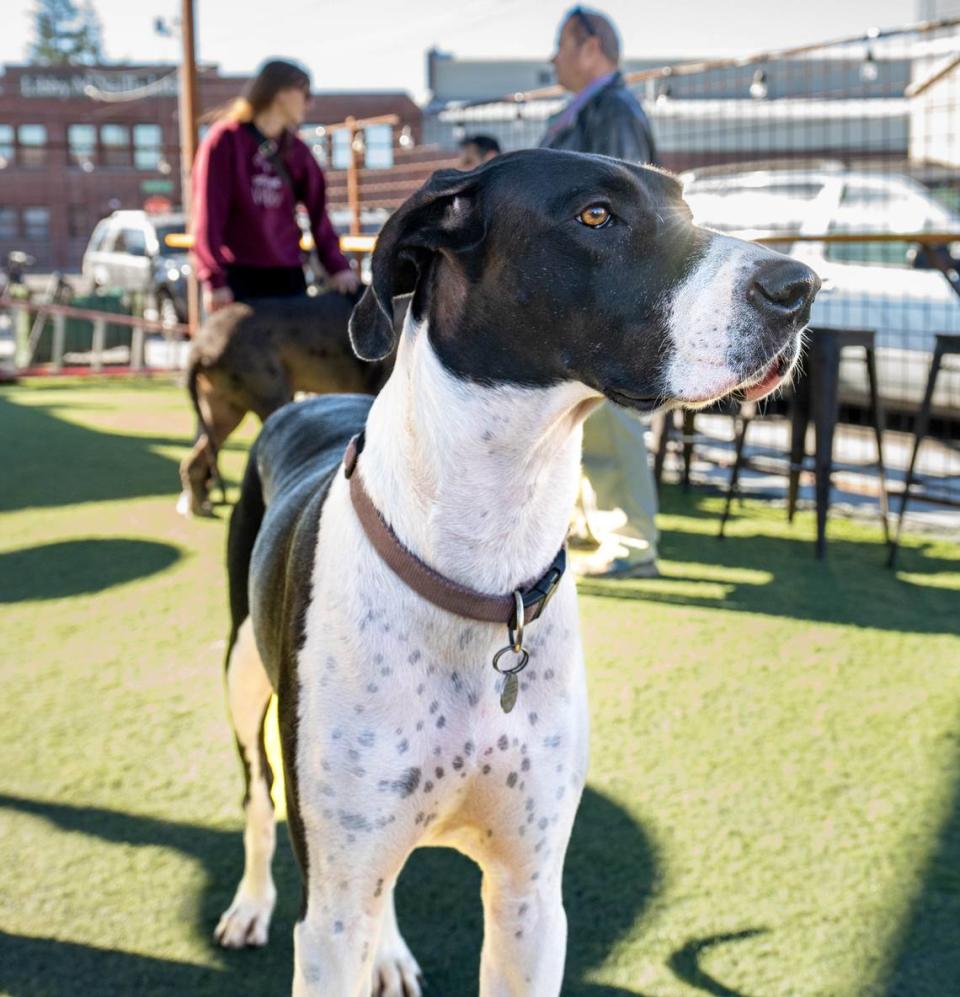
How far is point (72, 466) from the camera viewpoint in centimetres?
732

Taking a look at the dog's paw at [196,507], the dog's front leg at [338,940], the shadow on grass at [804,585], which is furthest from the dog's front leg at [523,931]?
the dog's paw at [196,507]

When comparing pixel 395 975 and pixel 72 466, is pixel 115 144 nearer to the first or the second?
pixel 72 466

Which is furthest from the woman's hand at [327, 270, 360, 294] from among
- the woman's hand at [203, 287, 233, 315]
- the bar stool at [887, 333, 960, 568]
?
the bar stool at [887, 333, 960, 568]

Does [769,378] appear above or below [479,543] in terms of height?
above

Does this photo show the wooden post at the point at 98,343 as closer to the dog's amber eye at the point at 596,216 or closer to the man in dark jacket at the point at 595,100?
the man in dark jacket at the point at 595,100

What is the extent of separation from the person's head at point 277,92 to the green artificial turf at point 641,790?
198 centimetres

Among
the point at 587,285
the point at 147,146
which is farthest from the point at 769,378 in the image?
the point at 147,146

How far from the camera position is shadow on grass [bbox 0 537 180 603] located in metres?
4.78

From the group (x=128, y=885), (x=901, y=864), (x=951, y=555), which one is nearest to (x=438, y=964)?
(x=128, y=885)

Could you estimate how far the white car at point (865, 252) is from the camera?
23.2 feet

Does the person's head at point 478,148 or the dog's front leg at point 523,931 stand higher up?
the person's head at point 478,148

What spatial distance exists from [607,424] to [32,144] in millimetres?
44080

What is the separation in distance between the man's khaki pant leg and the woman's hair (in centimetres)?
199

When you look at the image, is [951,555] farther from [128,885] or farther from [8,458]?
[8,458]
